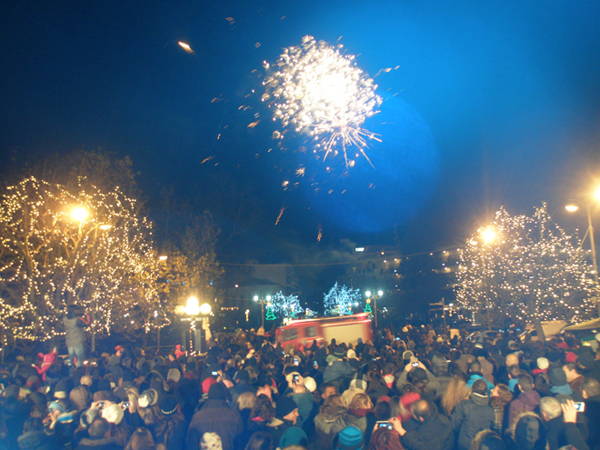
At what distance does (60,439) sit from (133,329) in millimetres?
19167

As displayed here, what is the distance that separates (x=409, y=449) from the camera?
17.0ft

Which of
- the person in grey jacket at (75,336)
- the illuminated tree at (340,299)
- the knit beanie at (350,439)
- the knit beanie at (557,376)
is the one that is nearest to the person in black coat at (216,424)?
the knit beanie at (350,439)

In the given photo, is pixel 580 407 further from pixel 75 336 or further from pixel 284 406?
pixel 75 336

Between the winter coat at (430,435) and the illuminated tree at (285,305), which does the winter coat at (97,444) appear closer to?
the winter coat at (430,435)

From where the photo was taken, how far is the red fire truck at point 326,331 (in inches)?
782

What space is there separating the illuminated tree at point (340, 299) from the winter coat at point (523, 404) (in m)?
59.4

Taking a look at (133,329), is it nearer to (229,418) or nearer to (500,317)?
(229,418)

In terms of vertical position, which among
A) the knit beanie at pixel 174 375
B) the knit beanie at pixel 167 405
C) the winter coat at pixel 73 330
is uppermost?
the winter coat at pixel 73 330

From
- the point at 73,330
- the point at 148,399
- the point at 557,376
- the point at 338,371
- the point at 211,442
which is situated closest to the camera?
the point at 211,442

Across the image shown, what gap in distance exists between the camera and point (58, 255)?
19172 mm

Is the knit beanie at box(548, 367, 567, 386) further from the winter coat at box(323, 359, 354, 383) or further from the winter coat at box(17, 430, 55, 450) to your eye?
the winter coat at box(17, 430, 55, 450)

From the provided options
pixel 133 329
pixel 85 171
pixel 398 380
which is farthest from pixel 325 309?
pixel 398 380

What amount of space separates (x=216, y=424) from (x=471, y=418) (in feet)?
10.7

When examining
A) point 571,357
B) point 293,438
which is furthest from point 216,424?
point 571,357
